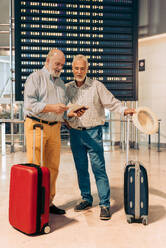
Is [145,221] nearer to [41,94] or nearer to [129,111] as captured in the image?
A: [129,111]

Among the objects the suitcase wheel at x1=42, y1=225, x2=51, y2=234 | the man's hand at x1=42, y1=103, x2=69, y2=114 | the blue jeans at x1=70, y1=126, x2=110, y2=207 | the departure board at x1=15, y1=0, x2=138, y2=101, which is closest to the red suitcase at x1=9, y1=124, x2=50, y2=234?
the suitcase wheel at x1=42, y1=225, x2=51, y2=234

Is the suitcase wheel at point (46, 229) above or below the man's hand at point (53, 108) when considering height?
below

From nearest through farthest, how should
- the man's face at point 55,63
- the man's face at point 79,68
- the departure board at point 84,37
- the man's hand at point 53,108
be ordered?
the man's hand at point 53,108 → the man's face at point 55,63 → the man's face at point 79,68 → the departure board at point 84,37

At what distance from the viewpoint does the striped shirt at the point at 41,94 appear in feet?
7.31

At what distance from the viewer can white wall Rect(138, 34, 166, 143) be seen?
774 cm

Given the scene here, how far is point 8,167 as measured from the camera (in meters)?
4.77

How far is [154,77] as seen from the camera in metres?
7.93

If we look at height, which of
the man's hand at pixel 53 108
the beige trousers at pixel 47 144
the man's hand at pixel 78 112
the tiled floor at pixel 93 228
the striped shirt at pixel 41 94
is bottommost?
the tiled floor at pixel 93 228

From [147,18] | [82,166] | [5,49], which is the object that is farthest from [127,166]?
[5,49]

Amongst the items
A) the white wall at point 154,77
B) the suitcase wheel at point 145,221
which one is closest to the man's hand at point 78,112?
the suitcase wheel at point 145,221

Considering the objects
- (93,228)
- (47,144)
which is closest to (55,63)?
(47,144)

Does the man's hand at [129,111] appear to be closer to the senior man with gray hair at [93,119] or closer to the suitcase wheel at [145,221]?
the senior man with gray hair at [93,119]

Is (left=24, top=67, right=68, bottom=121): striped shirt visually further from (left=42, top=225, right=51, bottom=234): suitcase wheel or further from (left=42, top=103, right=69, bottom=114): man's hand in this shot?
(left=42, top=225, right=51, bottom=234): suitcase wheel

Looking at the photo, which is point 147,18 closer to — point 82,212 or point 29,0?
point 29,0
